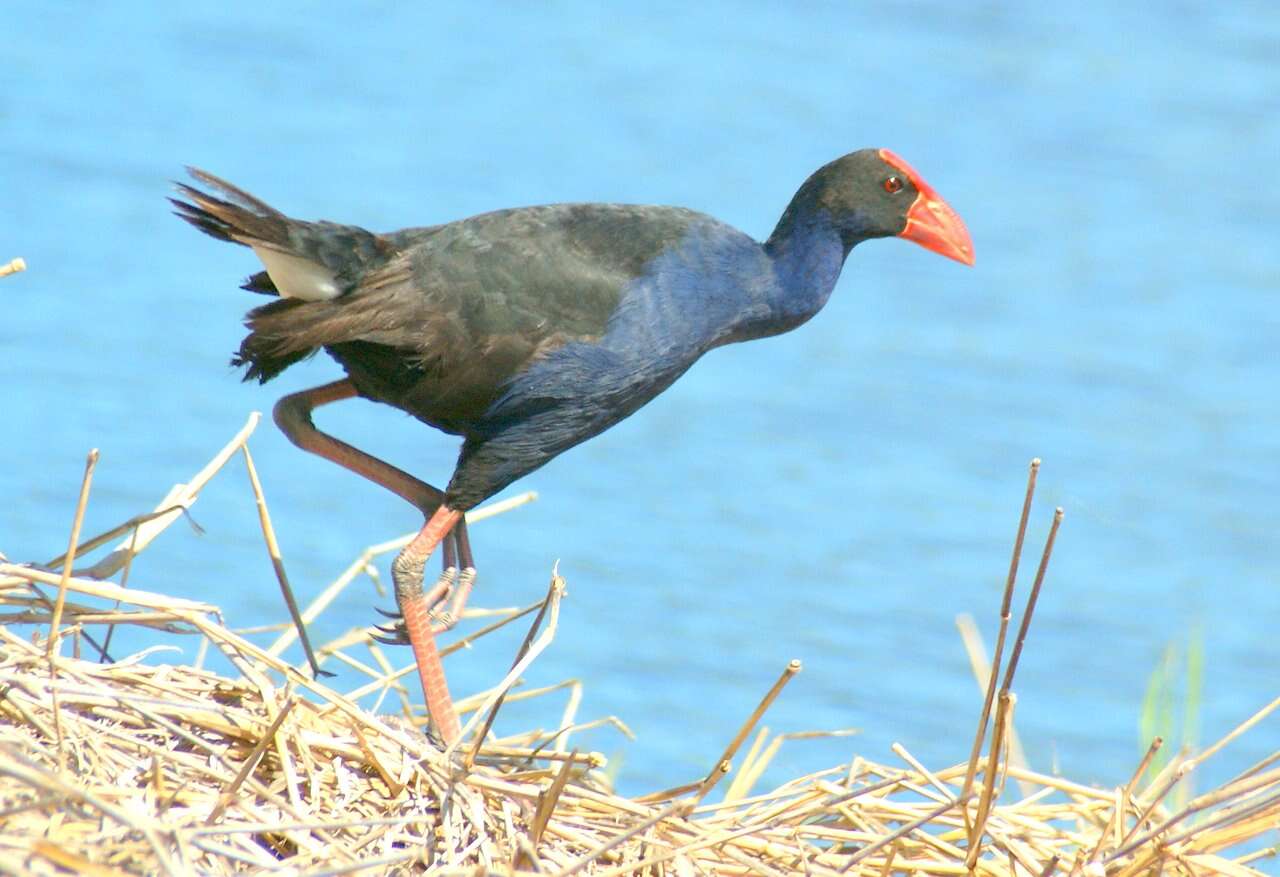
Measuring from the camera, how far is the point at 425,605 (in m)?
3.87

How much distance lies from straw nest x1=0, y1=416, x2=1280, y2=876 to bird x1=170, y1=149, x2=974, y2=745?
594mm

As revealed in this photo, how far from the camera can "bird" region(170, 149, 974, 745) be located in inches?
148

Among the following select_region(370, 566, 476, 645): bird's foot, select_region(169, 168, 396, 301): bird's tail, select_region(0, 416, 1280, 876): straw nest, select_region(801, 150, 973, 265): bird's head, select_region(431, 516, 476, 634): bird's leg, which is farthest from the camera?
select_region(801, 150, 973, 265): bird's head

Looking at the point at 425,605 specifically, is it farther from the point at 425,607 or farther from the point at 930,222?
the point at 930,222

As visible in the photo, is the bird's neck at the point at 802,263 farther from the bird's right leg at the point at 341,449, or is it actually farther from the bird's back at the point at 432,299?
the bird's right leg at the point at 341,449

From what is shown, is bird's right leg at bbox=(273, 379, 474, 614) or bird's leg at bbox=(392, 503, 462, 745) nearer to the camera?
bird's leg at bbox=(392, 503, 462, 745)

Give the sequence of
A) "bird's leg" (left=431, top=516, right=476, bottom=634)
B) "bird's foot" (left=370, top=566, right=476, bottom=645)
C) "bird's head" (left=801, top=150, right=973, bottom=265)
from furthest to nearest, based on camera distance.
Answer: "bird's head" (left=801, top=150, right=973, bottom=265), "bird's leg" (left=431, top=516, right=476, bottom=634), "bird's foot" (left=370, top=566, right=476, bottom=645)

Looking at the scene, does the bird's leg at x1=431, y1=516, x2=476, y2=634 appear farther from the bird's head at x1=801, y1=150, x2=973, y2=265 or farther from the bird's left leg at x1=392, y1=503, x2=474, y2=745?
the bird's head at x1=801, y1=150, x2=973, y2=265

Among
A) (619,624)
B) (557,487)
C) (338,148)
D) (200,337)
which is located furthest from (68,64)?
(619,624)

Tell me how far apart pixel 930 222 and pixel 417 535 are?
1.28 metres

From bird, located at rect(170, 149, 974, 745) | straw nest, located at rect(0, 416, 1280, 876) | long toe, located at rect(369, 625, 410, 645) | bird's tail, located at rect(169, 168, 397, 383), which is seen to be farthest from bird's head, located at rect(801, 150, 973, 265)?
straw nest, located at rect(0, 416, 1280, 876)

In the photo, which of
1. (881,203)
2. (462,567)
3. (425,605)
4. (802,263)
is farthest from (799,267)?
(425,605)

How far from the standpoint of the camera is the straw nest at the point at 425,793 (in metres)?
2.71

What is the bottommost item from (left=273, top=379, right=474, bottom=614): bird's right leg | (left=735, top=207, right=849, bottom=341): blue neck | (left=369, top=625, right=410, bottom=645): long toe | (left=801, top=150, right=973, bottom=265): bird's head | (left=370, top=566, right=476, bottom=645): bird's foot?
(left=369, top=625, right=410, bottom=645): long toe
